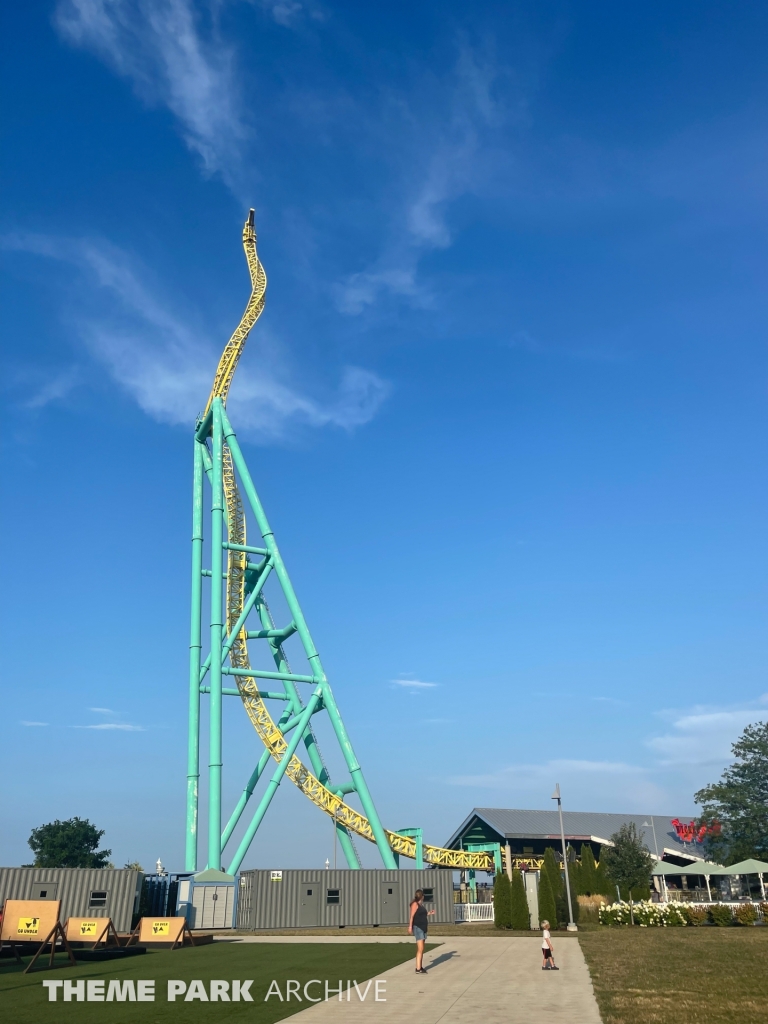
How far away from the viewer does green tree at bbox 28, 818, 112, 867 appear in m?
90.1

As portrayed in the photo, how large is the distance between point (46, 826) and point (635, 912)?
84400 millimetres

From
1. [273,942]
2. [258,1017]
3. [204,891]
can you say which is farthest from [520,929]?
[258,1017]

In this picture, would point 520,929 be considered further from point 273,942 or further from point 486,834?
point 486,834

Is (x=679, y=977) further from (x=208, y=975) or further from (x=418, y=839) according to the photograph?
(x=418, y=839)

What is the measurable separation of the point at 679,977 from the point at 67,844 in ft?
307

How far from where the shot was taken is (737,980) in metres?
13.2

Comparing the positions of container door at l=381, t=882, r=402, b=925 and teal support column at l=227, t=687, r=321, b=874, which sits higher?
teal support column at l=227, t=687, r=321, b=874

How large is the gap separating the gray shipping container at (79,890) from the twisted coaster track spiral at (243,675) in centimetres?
513

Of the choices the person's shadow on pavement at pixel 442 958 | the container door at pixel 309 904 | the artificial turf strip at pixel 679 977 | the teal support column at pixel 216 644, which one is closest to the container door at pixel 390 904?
the container door at pixel 309 904

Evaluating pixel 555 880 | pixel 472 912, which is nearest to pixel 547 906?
pixel 555 880

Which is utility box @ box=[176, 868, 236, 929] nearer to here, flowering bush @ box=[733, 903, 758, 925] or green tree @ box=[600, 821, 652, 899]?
green tree @ box=[600, 821, 652, 899]

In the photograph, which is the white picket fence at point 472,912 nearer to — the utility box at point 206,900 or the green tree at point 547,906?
the green tree at point 547,906

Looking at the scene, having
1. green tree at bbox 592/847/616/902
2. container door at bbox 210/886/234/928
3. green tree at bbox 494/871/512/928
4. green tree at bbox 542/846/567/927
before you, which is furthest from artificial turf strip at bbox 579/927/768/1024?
container door at bbox 210/886/234/928

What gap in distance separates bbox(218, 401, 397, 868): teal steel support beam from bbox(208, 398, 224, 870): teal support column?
392 mm
